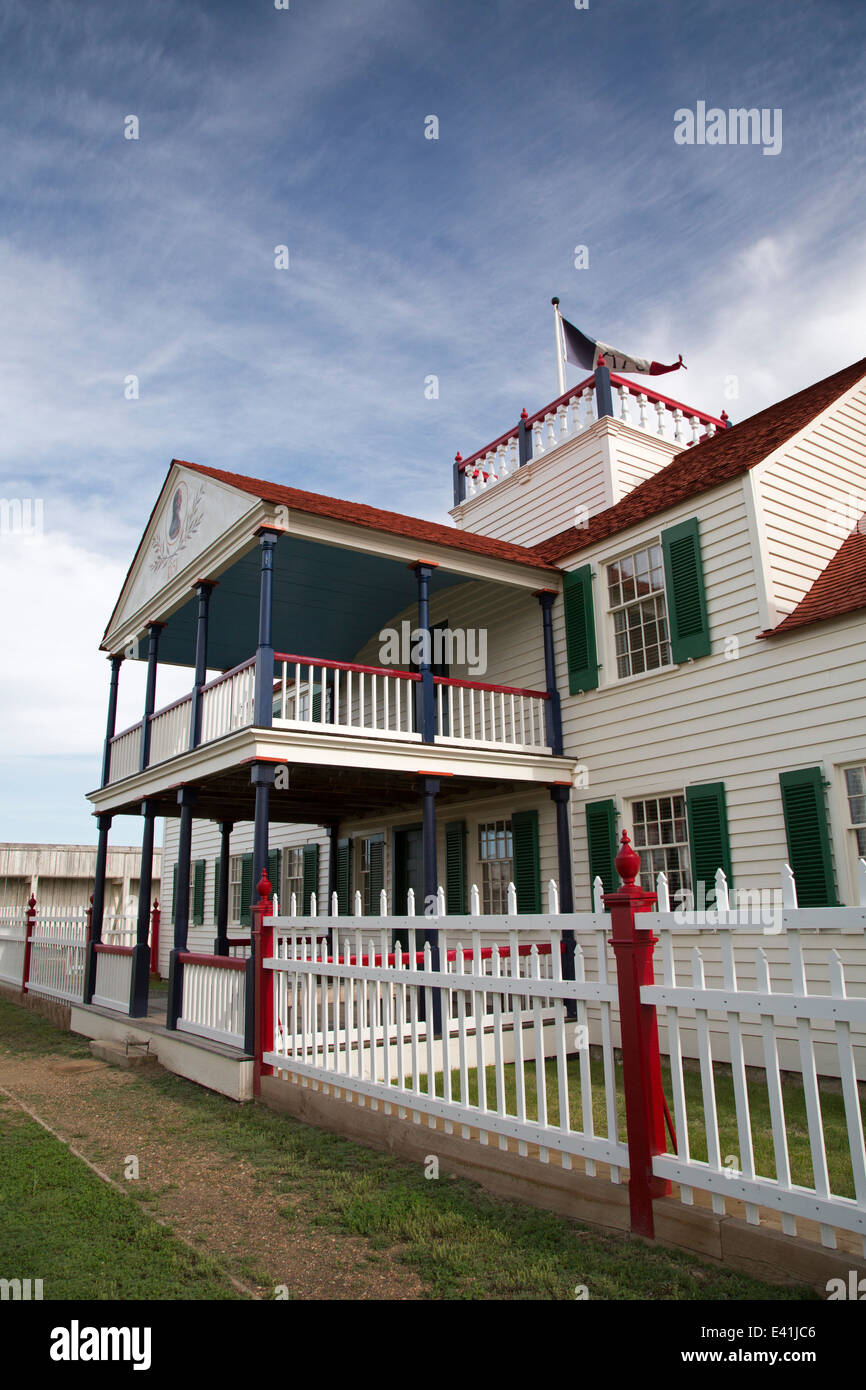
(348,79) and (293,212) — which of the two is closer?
(348,79)

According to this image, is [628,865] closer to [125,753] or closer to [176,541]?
[176,541]

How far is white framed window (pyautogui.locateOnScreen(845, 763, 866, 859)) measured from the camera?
788cm

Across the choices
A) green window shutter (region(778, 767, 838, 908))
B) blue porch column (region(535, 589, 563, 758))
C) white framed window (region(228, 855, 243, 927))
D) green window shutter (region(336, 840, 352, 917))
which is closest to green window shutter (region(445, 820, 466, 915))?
blue porch column (region(535, 589, 563, 758))

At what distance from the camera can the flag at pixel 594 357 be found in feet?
50.6

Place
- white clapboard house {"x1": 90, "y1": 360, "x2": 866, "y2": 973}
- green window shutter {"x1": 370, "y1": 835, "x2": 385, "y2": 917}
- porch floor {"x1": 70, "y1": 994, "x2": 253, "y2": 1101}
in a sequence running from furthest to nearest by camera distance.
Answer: green window shutter {"x1": 370, "y1": 835, "x2": 385, "y2": 917}
white clapboard house {"x1": 90, "y1": 360, "x2": 866, "y2": 973}
porch floor {"x1": 70, "y1": 994, "x2": 253, "y2": 1101}

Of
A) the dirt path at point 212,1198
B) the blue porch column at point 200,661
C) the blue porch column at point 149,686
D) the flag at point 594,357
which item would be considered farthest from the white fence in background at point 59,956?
the flag at point 594,357

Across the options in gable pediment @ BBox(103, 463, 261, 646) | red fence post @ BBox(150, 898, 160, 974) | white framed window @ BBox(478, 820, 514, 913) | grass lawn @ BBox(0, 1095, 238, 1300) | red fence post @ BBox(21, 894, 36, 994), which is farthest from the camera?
red fence post @ BBox(150, 898, 160, 974)

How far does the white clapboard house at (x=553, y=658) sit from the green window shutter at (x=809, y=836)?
0.10ft

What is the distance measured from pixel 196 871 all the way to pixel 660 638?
1468cm

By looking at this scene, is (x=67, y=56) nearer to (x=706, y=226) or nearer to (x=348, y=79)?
(x=348, y=79)

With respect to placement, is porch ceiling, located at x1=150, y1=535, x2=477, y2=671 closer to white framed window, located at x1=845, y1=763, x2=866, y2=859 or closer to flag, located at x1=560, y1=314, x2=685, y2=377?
flag, located at x1=560, y1=314, x2=685, y2=377

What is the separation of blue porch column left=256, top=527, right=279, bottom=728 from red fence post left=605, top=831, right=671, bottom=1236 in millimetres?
5647
